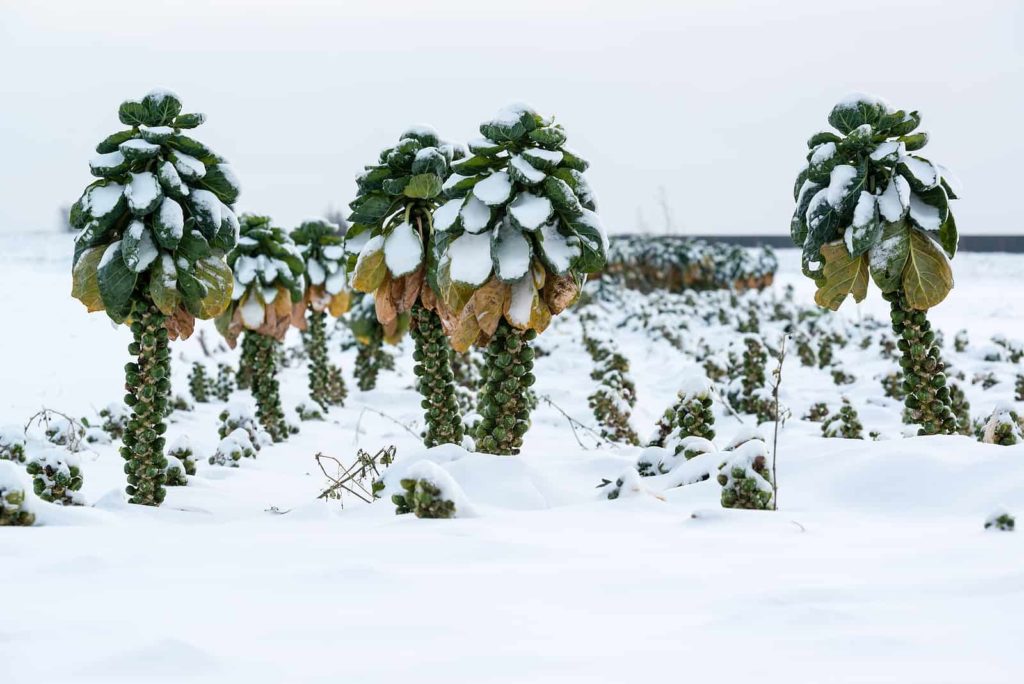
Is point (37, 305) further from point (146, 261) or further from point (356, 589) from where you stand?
point (356, 589)

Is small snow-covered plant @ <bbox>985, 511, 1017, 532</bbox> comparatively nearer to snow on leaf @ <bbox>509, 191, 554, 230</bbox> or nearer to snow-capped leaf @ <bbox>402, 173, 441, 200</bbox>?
snow on leaf @ <bbox>509, 191, 554, 230</bbox>

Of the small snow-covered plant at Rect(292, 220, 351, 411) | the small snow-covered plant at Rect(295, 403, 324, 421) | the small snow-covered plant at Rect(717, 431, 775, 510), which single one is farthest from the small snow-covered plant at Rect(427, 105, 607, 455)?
the small snow-covered plant at Rect(295, 403, 324, 421)

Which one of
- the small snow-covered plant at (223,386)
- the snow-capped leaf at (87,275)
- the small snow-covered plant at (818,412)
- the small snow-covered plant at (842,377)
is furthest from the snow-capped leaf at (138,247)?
the small snow-covered plant at (842,377)

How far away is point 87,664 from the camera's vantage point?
2.21m

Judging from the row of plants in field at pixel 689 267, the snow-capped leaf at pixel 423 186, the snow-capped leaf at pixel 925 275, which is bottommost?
the snow-capped leaf at pixel 925 275

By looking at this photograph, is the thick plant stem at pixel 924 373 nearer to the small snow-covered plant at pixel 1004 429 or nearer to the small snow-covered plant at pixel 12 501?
the small snow-covered plant at pixel 1004 429

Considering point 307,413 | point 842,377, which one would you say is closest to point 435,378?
point 307,413

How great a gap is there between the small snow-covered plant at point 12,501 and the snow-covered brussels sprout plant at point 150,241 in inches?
79.1

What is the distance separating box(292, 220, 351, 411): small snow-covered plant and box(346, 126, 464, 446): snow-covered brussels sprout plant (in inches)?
185

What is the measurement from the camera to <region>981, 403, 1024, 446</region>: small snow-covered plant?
5871mm

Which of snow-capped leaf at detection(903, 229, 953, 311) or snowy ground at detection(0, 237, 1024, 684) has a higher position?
snow-capped leaf at detection(903, 229, 953, 311)

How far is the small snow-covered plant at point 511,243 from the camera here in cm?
584

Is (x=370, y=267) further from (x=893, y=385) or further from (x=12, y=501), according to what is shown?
(x=893, y=385)

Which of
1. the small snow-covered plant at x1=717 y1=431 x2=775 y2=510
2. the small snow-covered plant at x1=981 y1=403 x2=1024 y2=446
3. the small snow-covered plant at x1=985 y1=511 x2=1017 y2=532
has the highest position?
the small snow-covered plant at x1=981 y1=403 x2=1024 y2=446
